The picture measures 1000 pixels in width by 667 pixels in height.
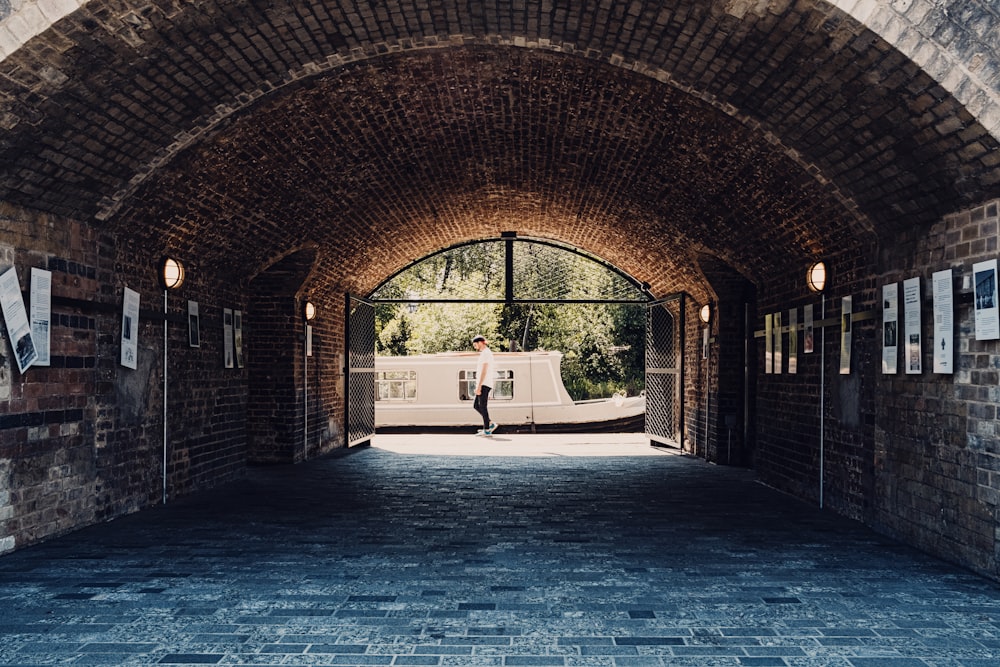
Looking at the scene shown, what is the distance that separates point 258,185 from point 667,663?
677cm

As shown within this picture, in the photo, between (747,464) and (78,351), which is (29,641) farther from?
(747,464)

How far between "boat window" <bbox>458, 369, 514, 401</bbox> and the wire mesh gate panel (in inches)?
137

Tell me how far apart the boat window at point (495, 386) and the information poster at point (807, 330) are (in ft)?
37.2

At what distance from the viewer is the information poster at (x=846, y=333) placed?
7941 mm

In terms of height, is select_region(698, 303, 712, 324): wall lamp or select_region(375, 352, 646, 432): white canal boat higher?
select_region(698, 303, 712, 324): wall lamp

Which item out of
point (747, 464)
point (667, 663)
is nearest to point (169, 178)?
point (667, 663)

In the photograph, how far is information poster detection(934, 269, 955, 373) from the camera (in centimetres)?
603

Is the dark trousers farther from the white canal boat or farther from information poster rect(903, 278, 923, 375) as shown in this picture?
information poster rect(903, 278, 923, 375)

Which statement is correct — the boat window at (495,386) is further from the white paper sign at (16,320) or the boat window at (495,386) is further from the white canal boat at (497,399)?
the white paper sign at (16,320)

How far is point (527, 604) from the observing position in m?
4.82

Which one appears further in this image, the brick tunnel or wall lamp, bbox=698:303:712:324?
wall lamp, bbox=698:303:712:324

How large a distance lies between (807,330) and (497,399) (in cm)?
1157

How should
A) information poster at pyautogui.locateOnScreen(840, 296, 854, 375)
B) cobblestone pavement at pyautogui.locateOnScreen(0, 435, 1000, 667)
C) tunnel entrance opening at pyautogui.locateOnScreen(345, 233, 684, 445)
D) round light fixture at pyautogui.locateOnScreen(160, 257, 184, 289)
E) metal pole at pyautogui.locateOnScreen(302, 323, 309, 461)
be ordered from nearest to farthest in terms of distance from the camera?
1. cobblestone pavement at pyautogui.locateOnScreen(0, 435, 1000, 667)
2. information poster at pyautogui.locateOnScreen(840, 296, 854, 375)
3. round light fixture at pyautogui.locateOnScreen(160, 257, 184, 289)
4. metal pole at pyautogui.locateOnScreen(302, 323, 309, 461)
5. tunnel entrance opening at pyautogui.locateOnScreen(345, 233, 684, 445)

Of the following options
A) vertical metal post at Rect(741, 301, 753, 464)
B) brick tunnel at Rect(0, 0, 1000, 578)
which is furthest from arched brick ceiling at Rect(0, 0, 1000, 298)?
vertical metal post at Rect(741, 301, 753, 464)
